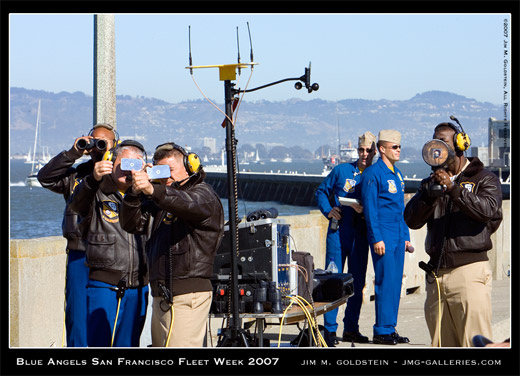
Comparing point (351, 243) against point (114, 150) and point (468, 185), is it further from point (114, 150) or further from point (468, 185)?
point (114, 150)

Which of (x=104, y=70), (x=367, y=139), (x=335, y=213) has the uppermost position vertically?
(x=104, y=70)

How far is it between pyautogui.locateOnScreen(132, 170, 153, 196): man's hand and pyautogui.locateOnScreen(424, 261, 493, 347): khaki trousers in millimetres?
2288

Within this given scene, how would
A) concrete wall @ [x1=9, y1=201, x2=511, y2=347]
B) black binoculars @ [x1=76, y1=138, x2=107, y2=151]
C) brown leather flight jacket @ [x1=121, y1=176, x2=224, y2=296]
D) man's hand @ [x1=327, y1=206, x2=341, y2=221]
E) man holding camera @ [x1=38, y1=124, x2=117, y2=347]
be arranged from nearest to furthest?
brown leather flight jacket @ [x1=121, y1=176, x2=224, y2=296] → black binoculars @ [x1=76, y1=138, x2=107, y2=151] → man holding camera @ [x1=38, y1=124, x2=117, y2=347] → concrete wall @ [x1=9, y1=201, x2=511, y2=347] → man's hand @ [x1=327, y1=206, x2=341, y2=221]

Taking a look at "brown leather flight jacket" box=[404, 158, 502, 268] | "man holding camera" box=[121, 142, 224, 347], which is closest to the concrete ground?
"brown leather flight jacket" box=[404, 158, 502, 268]

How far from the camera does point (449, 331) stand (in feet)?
21.2

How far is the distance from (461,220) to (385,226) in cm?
251

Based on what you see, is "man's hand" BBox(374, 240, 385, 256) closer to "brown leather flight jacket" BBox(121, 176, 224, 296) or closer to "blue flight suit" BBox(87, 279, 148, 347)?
"blue flight suit" BBox(87, 279, 148, 347)

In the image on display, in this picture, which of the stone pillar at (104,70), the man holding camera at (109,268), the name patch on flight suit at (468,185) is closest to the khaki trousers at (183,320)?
the man holding camera at (109,268)

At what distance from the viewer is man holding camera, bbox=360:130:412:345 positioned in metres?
8.78

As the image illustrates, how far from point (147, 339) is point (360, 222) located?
2343 mm

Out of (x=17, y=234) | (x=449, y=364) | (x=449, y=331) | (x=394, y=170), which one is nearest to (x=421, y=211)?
(x=449, y=331)

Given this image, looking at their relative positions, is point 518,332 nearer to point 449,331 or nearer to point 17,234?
point 449,331

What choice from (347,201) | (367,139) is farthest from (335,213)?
(367,139)

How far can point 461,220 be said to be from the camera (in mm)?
6328
